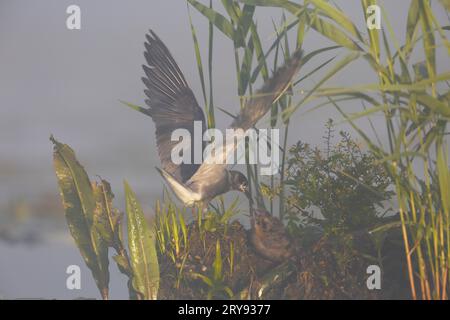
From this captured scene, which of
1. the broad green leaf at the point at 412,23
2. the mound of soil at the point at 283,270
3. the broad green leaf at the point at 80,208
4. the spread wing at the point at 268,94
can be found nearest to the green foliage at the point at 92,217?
the broad green leaf at the point at 80,208

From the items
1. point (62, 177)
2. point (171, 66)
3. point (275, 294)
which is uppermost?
point (171, 66)

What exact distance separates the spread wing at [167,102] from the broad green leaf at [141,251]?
8.1 inches

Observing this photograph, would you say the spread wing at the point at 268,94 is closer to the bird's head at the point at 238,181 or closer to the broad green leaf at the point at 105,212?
the bird's head at the point at 238,181

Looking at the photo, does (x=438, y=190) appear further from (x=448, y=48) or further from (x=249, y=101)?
(x=249, y=101)

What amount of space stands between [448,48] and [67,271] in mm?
1441

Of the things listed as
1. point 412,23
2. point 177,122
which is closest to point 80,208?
point 177,122

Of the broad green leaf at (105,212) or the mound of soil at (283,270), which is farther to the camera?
the broad green leaf at (105,212)

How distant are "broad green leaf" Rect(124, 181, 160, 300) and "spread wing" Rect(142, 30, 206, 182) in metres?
0.21

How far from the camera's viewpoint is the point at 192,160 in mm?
2559

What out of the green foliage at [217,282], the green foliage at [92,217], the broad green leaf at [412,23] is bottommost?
the green foliage at [217,282]

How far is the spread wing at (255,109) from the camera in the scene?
2242mm

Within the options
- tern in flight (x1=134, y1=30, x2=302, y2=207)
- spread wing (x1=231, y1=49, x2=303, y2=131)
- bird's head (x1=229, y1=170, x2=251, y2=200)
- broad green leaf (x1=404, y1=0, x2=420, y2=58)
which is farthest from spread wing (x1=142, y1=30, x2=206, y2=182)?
broad green leaf (x1=404, y1=0, x2=420, y2=58)

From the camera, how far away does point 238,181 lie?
252 cm

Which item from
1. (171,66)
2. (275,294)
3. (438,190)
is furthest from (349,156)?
(171,66)
